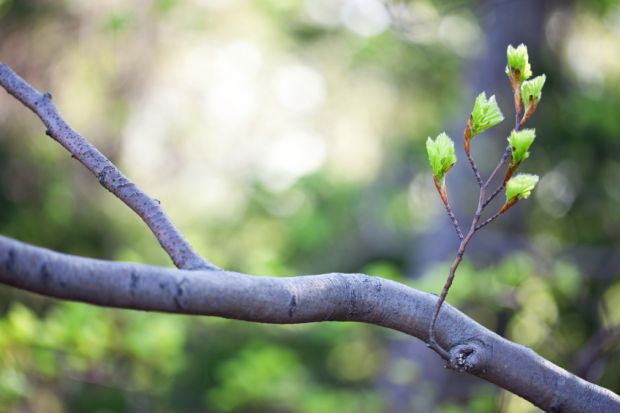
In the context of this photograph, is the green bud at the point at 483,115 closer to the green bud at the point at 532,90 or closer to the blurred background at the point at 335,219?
the green bud at the point at 532,90

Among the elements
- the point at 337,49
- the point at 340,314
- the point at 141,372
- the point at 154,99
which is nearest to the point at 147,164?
the point at 154,99

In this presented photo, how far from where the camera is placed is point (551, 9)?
A: 18.7 ft

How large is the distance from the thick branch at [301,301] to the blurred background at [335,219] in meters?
1.31

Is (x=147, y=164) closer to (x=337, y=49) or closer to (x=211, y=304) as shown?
(x=337, y=49)

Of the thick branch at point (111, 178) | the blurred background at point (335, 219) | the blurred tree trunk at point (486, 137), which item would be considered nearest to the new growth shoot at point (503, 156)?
the thick branch at point (111, 178)

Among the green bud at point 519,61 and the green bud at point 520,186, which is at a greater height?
the green bud at point 519,61

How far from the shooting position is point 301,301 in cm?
104

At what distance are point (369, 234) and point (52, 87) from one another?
3267mm

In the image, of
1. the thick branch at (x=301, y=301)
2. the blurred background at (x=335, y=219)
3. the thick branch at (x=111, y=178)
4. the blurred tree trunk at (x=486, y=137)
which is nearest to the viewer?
the thick branch at (x=301, y=301)

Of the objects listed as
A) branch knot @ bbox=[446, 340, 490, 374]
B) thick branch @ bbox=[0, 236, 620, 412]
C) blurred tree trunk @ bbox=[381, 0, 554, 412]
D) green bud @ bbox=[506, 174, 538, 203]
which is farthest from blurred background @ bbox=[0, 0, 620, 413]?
green bud @ bbox=[506, 174, 538, 203]

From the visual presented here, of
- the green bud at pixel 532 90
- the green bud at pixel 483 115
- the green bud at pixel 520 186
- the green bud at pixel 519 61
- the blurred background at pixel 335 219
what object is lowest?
the green bud at pixel 520 186

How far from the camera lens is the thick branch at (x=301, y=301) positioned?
86cm

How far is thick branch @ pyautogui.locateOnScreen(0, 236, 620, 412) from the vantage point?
86 centimetres

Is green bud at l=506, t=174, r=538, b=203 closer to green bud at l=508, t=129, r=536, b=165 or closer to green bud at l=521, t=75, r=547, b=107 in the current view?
green bud at l=508, t=129, r=536, b=165
